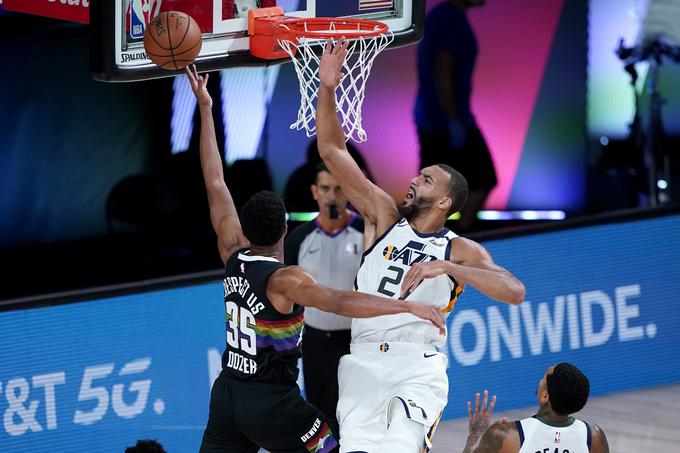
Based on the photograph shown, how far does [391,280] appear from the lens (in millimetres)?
6168

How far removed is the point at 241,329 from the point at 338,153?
1119mm

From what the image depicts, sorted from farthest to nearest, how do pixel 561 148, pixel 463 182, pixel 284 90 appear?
pixel 561 148, pixel 284 90, pixel 463 182

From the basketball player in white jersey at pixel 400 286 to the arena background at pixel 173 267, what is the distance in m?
2.50

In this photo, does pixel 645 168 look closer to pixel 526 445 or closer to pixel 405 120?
pixel 405 120

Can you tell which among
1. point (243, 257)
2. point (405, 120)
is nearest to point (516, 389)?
point (405, 120)

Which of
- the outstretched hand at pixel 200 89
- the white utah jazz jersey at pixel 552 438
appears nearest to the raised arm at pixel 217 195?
the outstretched hand at pixel 200 89

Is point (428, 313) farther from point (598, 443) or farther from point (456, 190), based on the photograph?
point (456, 190)

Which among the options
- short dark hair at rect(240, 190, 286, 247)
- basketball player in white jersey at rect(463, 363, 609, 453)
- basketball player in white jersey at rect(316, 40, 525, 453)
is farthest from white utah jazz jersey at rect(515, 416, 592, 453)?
short dark hair at rect(240, 190, 286, 247)

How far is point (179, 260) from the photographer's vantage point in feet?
32.6

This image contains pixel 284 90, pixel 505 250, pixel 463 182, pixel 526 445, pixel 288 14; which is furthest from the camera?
pixel 284 90

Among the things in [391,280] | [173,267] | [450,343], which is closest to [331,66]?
[391,280]

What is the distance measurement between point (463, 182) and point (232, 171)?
12.7 feet

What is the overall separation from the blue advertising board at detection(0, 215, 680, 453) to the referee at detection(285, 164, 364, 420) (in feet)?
3.57

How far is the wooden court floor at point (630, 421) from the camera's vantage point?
28.1 feet
